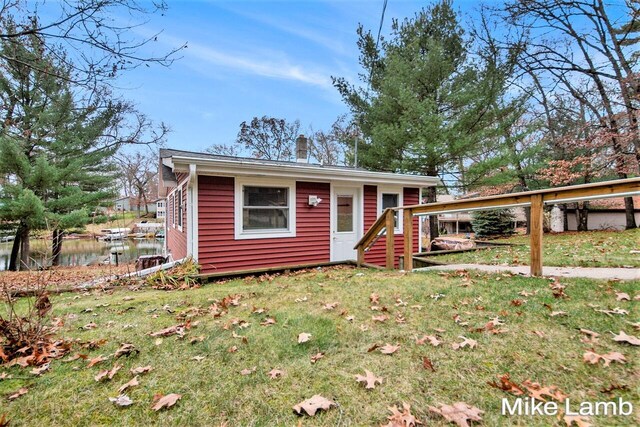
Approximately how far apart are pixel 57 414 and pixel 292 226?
224 inches

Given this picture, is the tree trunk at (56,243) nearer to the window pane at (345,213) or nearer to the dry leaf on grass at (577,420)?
the dry leaf on grass at (577,420)

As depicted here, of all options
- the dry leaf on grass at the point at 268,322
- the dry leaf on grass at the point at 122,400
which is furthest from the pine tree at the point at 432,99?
the dry leaf on grass at the point at 122,400

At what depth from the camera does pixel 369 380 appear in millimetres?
1843

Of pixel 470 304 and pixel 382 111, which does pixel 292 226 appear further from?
pixel 382 111

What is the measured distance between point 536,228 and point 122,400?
411 centimetres

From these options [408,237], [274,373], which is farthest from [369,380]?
[408,237]

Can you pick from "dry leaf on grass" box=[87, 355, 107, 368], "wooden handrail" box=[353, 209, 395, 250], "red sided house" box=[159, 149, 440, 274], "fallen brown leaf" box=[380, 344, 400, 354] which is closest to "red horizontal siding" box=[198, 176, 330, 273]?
"red sided house" box=[159, 149, 440, 274]

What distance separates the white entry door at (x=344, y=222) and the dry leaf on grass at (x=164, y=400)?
6.20 m

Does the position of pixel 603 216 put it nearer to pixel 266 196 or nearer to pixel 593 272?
pixel 593 272

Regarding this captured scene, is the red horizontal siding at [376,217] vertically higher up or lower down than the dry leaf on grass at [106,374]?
higher up

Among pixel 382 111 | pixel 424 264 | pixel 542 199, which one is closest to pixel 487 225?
pixel 382 111

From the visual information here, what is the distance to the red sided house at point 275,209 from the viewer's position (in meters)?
6.28

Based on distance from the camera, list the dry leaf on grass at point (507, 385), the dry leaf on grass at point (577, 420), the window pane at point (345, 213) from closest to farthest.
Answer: the dry leaf on grass at point (577, 420) < the dry leaf on grass at point (507, 385) < the window pane at point (345, 213)

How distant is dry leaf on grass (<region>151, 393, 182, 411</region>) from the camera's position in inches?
69.2
